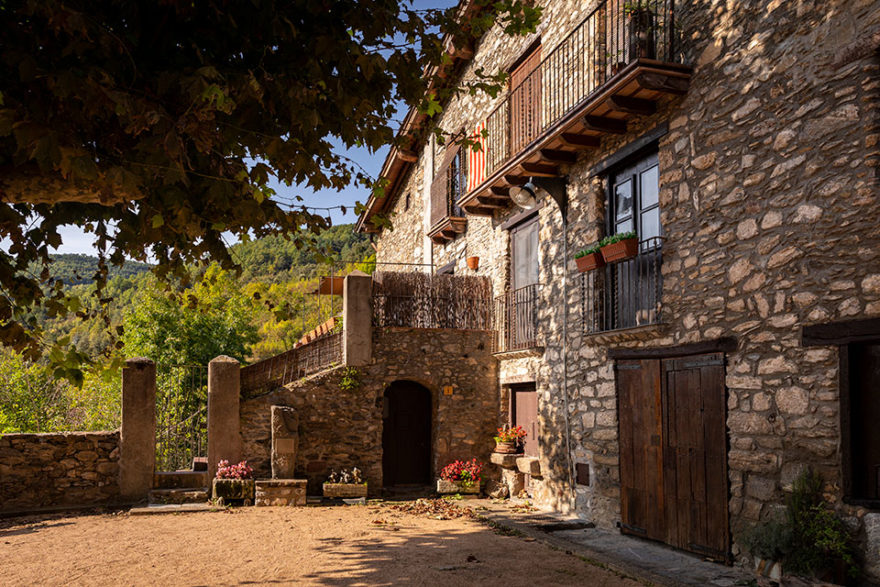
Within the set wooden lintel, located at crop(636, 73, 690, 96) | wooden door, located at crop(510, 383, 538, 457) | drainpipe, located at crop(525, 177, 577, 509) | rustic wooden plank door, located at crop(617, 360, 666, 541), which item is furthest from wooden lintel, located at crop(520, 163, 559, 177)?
wooden door, located at crop(510, 383, 538, 457)

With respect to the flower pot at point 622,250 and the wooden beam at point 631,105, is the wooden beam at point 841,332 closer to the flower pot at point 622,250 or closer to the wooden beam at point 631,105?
the flower pot at point 622,250

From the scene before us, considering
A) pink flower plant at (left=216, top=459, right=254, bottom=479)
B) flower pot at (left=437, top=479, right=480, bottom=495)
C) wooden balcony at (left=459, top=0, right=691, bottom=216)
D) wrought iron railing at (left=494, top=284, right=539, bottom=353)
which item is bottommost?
flower pot at (left=437, top=479, right=480, bottom=495)

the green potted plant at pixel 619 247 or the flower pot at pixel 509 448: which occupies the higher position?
the green potted plant at pixel 619 247

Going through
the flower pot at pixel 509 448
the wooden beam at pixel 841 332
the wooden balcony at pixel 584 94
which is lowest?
the flower pot at pixel 509 448

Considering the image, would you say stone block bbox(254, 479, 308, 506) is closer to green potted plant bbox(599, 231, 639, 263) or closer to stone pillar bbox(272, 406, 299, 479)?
stone pillar bbox(272, 406, 299, 479)

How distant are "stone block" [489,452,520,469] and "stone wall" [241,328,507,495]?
0.72 meters

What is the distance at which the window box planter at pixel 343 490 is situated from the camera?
11.2 m

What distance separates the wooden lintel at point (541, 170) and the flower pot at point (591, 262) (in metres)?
1.82

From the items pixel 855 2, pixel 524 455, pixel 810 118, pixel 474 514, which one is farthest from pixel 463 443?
pixel 855 2

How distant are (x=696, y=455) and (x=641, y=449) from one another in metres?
0.97

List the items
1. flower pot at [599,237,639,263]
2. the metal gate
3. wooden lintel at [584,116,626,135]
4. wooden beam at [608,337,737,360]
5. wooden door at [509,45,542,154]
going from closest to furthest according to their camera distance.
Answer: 1. wooden beam at [608,337,737,360]
2. flower pot at [599,237,639,263]
3. wooden lintel at [584,116,626,135]
4. wooden door at [509,45,542,154]
5. the metal gate

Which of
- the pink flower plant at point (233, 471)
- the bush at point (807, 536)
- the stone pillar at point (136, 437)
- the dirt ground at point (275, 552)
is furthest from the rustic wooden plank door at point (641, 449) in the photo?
the stone pillar at point (136, 437)

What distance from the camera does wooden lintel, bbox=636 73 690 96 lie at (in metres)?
7.09

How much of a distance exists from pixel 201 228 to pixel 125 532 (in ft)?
18.9
